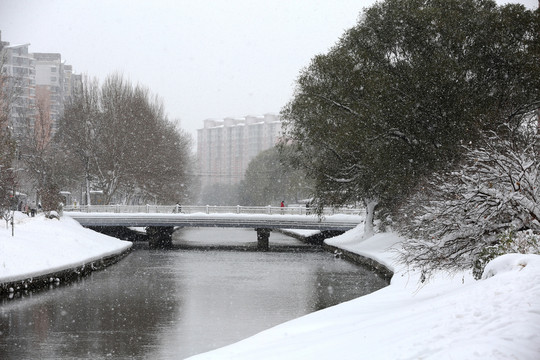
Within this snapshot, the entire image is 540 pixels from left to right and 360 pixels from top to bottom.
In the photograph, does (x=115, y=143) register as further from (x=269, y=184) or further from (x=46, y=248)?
(x=269, y=184)

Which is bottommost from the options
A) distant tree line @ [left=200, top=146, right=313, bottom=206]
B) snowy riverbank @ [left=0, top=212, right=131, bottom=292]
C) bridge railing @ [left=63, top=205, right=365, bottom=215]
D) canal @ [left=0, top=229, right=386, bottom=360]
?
canal @ [left=0, top=229, right=386, bottom=360]

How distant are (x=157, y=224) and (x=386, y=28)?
2657 cm

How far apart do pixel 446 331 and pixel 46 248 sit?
2634 centimetres

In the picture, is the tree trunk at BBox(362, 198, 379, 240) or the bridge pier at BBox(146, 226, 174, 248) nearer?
the tree trunk at BBox(362, 198, 379, 240)

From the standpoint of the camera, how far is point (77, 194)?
9519 cm

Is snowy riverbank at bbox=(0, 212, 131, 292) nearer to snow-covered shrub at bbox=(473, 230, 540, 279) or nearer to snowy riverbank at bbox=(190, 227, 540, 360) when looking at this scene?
snowy riverbank at bbox=(190, 227, 540, 360)

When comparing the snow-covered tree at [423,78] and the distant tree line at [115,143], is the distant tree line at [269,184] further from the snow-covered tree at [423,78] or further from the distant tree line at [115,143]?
the snow-covered tree at [423,78]

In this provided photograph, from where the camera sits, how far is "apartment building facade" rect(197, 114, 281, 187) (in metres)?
182

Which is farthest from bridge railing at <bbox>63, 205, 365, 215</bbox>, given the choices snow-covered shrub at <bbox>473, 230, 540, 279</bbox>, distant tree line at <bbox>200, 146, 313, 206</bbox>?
snow-covered shrub at <bbox>473, 230, 540, 279</bbox>

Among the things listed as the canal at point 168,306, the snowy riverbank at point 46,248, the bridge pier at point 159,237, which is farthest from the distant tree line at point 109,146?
the canal at point 168,306

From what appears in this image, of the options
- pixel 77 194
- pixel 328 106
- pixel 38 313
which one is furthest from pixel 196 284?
pixel 77 194

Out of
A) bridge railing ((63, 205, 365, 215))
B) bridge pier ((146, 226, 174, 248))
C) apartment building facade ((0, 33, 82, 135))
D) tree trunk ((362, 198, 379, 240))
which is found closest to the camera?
tree trunk ((362, 198, 379, 240))

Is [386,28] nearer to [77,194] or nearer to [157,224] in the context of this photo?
[157,224]

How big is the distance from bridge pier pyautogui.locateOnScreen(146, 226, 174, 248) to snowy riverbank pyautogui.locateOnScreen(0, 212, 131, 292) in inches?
337
